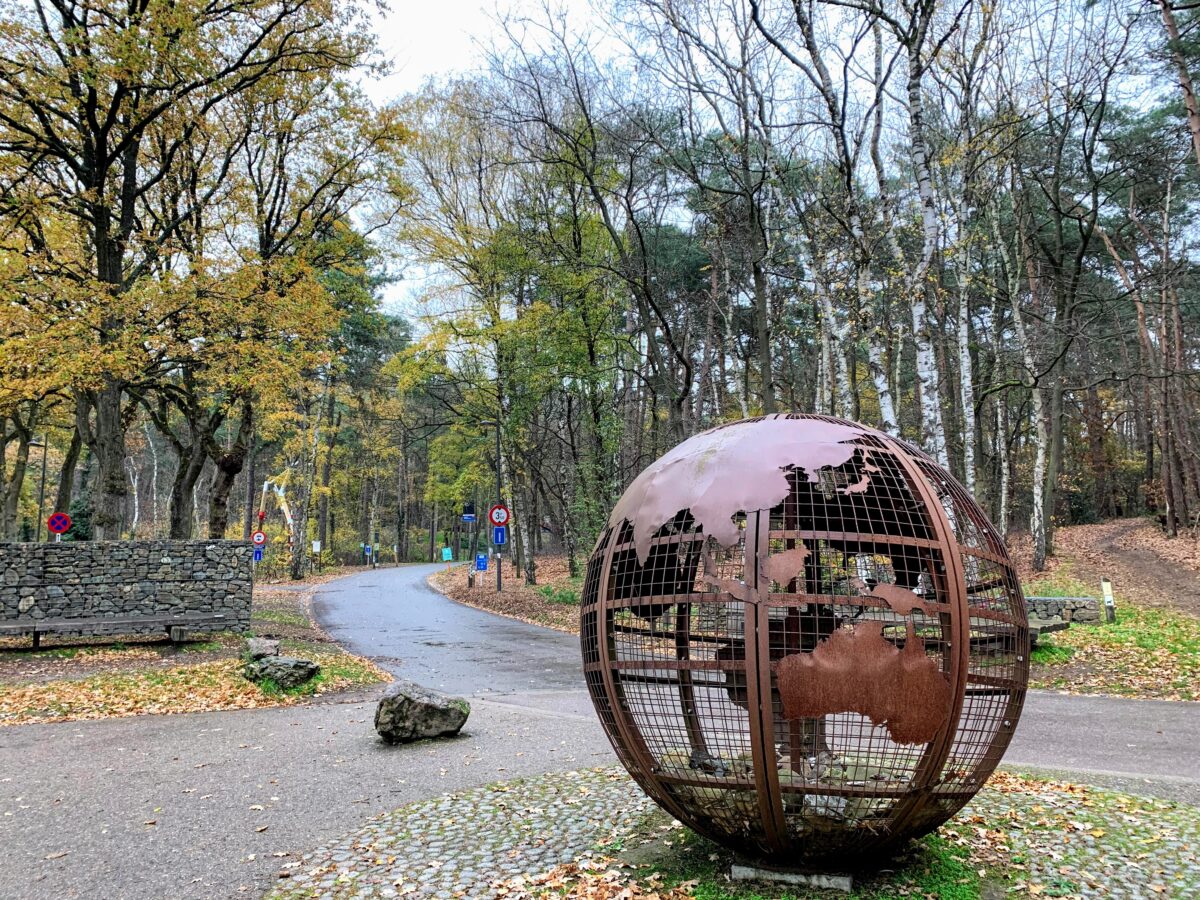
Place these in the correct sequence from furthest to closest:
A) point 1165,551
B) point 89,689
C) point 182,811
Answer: point 1165,551 → point 89,689 → point 182,811

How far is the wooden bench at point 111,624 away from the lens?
13.1 metres

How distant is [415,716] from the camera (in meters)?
8.00

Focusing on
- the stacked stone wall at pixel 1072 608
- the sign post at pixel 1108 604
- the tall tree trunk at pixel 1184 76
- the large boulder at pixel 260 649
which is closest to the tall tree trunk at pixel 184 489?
the large boulder at pixel 260 649

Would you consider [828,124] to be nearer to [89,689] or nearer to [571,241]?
[571,241]

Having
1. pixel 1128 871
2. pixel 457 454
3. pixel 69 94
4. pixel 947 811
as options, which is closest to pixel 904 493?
pixel 947 811

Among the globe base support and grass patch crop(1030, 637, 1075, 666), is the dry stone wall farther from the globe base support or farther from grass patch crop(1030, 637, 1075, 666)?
grass patch crop(1030, 637, 1075, 666)

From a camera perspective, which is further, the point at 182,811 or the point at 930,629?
the point at 182,811

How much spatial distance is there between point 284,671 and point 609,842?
7722 millimetres

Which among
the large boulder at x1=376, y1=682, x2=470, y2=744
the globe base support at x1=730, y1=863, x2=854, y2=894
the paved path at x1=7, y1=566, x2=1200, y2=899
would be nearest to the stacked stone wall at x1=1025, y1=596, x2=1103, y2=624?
the paved path at x1=7, y1=566, x2=1200, y2=899

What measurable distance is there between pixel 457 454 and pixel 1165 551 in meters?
32.0

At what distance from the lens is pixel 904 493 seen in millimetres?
4242

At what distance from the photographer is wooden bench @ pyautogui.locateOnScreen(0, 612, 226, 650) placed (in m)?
13.1

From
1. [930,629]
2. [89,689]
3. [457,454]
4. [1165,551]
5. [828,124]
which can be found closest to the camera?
[930,629]

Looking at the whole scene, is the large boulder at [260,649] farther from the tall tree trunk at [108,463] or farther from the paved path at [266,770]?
the tall tree trunk at [108,463]
